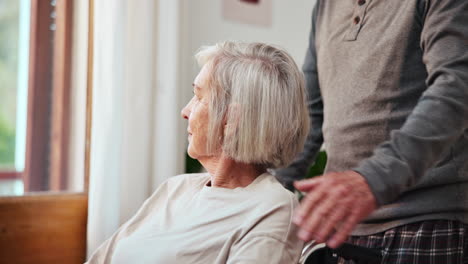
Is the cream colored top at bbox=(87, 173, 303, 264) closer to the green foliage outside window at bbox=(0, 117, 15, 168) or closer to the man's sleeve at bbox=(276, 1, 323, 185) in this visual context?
the man's sleeve at bbox=(276, 1, 323, 185)

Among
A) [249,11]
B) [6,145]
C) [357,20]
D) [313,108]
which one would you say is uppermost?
[249,11]

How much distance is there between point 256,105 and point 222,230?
12.4 inches

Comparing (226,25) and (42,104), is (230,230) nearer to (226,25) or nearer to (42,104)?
(42,104)

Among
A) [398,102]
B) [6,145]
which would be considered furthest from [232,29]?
[398,102]

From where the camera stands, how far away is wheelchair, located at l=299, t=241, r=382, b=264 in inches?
45.6

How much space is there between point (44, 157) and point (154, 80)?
723 millimetres

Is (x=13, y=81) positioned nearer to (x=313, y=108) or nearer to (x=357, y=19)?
(x=313, y=108)

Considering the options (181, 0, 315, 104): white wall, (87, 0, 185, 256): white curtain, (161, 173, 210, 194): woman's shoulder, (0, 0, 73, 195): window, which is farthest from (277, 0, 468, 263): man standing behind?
(0, 0, 73, 195): window

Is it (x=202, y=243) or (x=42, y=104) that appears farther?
(x=42, y=104)

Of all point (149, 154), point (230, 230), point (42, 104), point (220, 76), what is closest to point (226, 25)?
point (149, 154)

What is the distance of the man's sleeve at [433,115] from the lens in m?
0.89

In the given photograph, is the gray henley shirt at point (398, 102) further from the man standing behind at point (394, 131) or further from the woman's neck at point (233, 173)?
the woman's neck at point (233, 173)

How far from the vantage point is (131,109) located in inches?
103

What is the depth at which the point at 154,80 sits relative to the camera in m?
2.71
